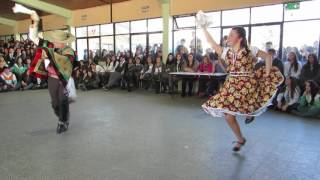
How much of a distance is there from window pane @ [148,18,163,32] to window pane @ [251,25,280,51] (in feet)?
11.2

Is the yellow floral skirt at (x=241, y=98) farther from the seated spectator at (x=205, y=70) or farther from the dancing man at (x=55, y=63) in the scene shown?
the seated spectator at (x=205, y=70)

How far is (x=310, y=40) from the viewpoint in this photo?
7824mm

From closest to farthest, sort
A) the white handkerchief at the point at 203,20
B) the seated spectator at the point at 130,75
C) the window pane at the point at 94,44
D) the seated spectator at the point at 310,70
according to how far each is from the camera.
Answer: the white handkerchief at the point at 203,20 → the seated spectator at the point at 310,70 → the seated spectator at the point at 130,75 → the window pane at the point at 94,44

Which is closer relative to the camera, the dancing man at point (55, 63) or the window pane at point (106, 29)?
the dancing man at point (55, 63)

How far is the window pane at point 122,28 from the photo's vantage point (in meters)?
12.1

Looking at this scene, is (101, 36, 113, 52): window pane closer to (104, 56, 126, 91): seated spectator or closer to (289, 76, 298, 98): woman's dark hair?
(104, 56, 126, 91): seated spectator

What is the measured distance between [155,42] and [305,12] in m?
5.10

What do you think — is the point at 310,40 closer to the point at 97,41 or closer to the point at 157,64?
the point at 157,64

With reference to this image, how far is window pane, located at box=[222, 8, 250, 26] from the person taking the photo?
8828 mm

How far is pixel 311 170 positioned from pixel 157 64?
281 inches

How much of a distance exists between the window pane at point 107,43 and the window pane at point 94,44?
0.33m

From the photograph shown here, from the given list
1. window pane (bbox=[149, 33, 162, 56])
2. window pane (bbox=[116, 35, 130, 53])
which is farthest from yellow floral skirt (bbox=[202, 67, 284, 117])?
window pane (bbox=[116, 35, 130, 53])

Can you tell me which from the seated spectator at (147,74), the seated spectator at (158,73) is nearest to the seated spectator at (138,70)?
the seated spectator at (147,74)

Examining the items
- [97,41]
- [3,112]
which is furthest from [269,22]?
[97,41]
